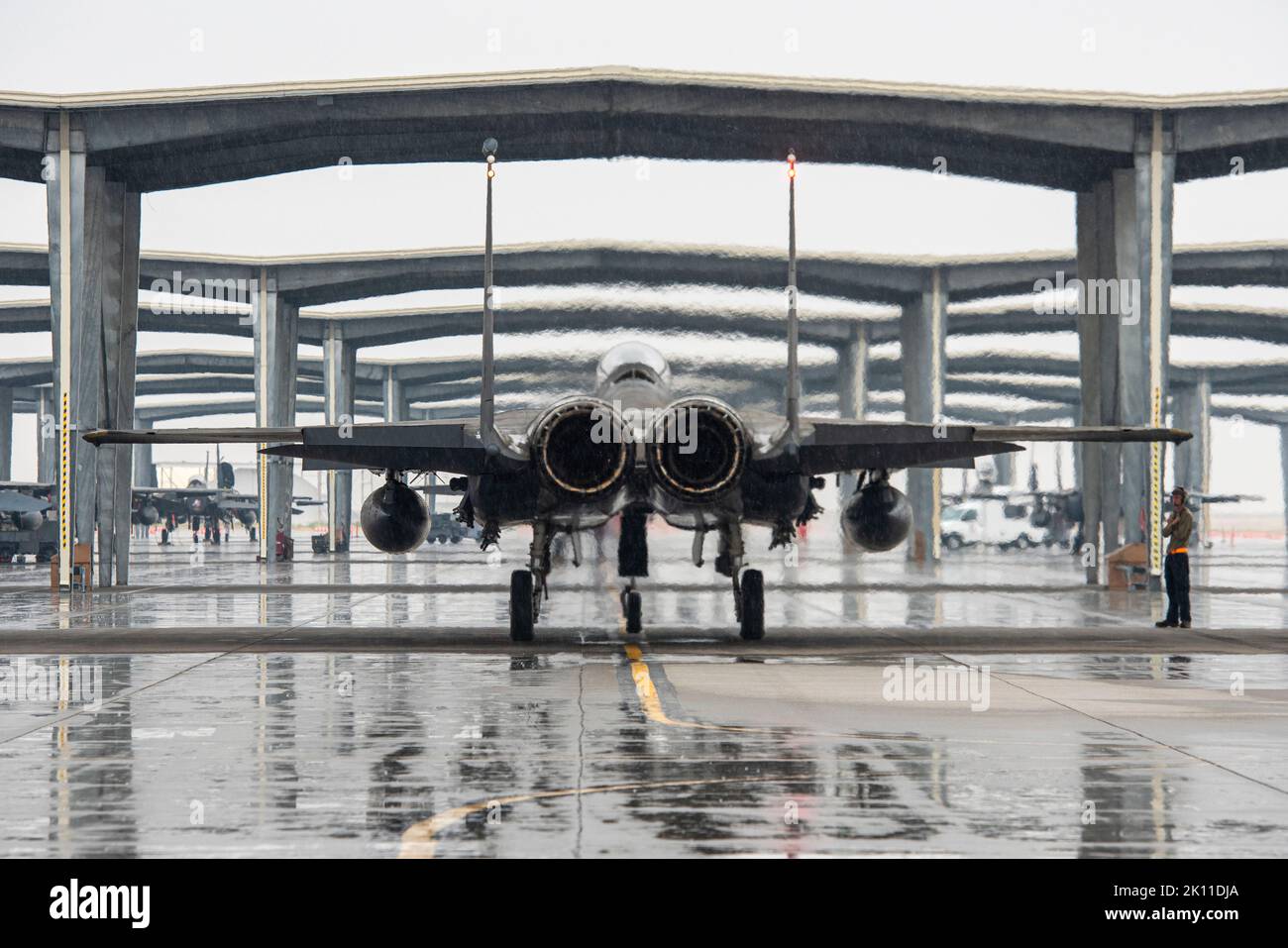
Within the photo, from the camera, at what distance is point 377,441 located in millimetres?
16219

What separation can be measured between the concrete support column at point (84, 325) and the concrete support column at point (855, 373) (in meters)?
36.0

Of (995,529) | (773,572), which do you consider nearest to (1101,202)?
(773,572)

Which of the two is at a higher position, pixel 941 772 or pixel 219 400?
pixel 219 400

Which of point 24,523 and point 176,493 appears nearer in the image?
point 24,523

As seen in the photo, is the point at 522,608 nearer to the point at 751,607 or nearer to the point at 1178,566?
the point at 751,607

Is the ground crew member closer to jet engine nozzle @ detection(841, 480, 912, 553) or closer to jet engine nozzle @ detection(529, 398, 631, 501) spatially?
jet engine nozzle @ detection(841, 480, 912, 553)

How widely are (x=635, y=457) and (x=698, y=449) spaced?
2.25 feet

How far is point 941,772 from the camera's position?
8.43 m

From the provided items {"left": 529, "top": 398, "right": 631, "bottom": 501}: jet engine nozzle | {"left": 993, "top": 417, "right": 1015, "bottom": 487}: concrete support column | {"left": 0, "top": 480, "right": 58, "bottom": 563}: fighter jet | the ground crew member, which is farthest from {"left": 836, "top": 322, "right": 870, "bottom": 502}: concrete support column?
{"left": 529, "top": 398, "right": 631, "bottom": 501}: jet engine nozzle

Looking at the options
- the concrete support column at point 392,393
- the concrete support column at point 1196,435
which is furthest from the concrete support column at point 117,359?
the concrete support column at point 1196,435

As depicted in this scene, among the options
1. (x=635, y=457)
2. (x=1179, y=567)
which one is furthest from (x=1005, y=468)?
(x=635, y=457)

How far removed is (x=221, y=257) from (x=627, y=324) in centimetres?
1645
